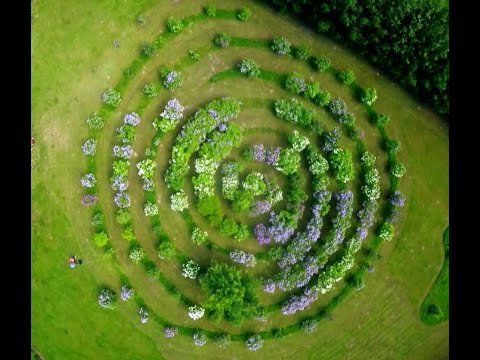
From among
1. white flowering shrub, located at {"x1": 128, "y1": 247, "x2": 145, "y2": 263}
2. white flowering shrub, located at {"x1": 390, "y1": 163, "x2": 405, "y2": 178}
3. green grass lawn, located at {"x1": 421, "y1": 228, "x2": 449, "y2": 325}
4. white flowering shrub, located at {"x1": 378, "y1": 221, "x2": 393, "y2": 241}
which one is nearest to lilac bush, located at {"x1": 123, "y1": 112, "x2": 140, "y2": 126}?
white flowering shrub, located at {"x1": 128, "y1": 247, "x2": 145, "y2": 263}

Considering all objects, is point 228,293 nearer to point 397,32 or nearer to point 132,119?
point 132,119

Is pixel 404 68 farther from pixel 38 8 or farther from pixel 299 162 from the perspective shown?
pixel 38 8

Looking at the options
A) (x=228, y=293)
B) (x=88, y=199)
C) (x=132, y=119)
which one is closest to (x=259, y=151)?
(x=132, y=119)

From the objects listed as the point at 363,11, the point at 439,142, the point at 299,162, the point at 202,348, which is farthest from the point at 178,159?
the point at 439,142

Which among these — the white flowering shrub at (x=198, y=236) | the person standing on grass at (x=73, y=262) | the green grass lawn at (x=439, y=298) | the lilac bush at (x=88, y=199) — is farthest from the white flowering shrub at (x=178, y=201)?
the green grass lawn at (x=439, y=298)

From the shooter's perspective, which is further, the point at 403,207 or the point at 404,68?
the point at 403,207

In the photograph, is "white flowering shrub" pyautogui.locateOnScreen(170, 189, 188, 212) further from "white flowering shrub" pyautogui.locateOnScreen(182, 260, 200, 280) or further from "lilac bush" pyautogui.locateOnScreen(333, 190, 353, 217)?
"lilac bush" pyautogui.locateOnScreen(333, 190, 353, 217)

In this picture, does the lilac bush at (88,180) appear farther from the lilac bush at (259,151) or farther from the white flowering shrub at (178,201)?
the lilac bush at (259,151)
